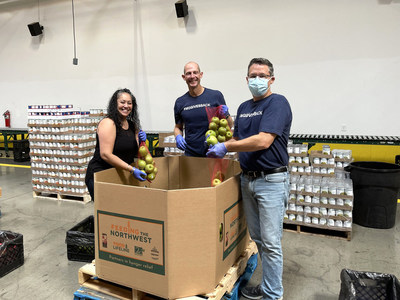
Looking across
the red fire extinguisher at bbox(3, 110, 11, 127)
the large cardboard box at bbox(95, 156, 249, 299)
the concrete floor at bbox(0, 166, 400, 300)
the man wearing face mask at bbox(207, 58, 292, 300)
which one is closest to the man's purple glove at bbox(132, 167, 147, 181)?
the large cardboard box at bbox(95, 156, 249, 299)

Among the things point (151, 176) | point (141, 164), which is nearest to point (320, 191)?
point (151, 176)

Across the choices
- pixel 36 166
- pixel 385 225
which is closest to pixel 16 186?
pixel 36 166

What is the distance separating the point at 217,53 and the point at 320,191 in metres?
4.80

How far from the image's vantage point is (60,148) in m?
5.56

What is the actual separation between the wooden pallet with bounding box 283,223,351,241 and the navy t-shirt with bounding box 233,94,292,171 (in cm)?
229

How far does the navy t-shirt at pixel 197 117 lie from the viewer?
3112 mm

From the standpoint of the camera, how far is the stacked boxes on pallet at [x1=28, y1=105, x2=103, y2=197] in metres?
5.48

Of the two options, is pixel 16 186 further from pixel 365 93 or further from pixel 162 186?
pixel 365 93

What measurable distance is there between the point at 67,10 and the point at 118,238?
30.4 ft

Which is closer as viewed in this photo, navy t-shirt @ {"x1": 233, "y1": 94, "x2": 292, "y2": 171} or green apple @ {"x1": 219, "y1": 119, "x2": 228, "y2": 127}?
navy t-shirt @ {"x1": 233, "y1": 94, "x2": 292, "y2": 171}

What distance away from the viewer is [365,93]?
6.56 m

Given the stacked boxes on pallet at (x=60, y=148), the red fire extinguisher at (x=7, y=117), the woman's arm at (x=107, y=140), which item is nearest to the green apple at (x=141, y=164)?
the woman's arm at (x=107, y=140)

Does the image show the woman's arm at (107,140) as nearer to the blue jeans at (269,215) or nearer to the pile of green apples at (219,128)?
the pile of green apples at (219,128)

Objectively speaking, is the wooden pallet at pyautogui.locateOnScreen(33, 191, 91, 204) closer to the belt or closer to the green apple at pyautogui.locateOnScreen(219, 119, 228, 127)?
the green apple at pyautogui.locateOnScreen(219, 119, 228, 127)
